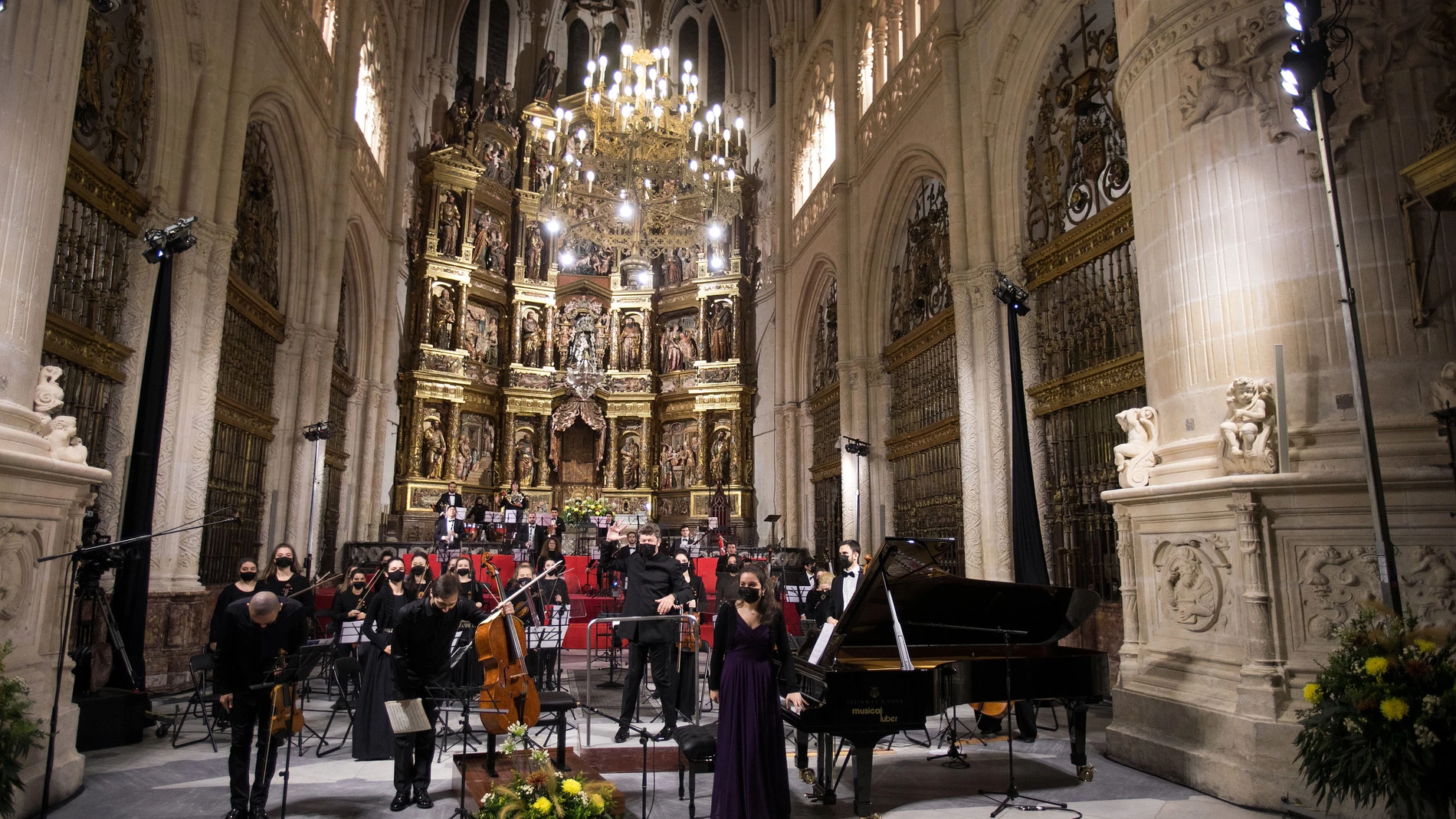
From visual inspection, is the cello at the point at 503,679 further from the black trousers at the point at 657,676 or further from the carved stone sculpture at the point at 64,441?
the carved stone sculpture at the point at 64,441

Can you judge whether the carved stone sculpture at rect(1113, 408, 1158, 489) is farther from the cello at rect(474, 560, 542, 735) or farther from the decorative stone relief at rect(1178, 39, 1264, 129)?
the cello at rect(474, 560, 542, 735)

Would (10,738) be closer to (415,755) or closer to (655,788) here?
(415,755)

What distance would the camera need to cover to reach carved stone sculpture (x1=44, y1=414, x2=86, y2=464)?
6.30m

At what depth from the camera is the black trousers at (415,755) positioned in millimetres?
5945

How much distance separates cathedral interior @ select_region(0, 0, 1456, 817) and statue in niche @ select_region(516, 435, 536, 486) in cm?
21

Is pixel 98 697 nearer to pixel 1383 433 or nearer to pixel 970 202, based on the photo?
pixel 1383 433

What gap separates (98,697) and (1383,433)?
10.6m

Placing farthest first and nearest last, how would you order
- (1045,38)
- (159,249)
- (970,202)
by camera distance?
(970,202) < (1045,38) < (159,249)

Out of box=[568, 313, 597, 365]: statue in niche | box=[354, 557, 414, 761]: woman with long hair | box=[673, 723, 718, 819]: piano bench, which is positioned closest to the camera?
box=[673, 723, 718, 819]: piano bench

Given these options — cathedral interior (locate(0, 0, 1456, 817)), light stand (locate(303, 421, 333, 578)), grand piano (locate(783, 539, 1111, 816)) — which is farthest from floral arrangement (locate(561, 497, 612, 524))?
grand piano (locate(783, 539, 1111, 816))

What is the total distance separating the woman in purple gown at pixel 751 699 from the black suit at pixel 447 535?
47.1ft

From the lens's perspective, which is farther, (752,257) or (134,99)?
(752,257)

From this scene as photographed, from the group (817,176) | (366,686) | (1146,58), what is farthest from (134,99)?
(817,176)

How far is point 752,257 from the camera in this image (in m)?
25.7
